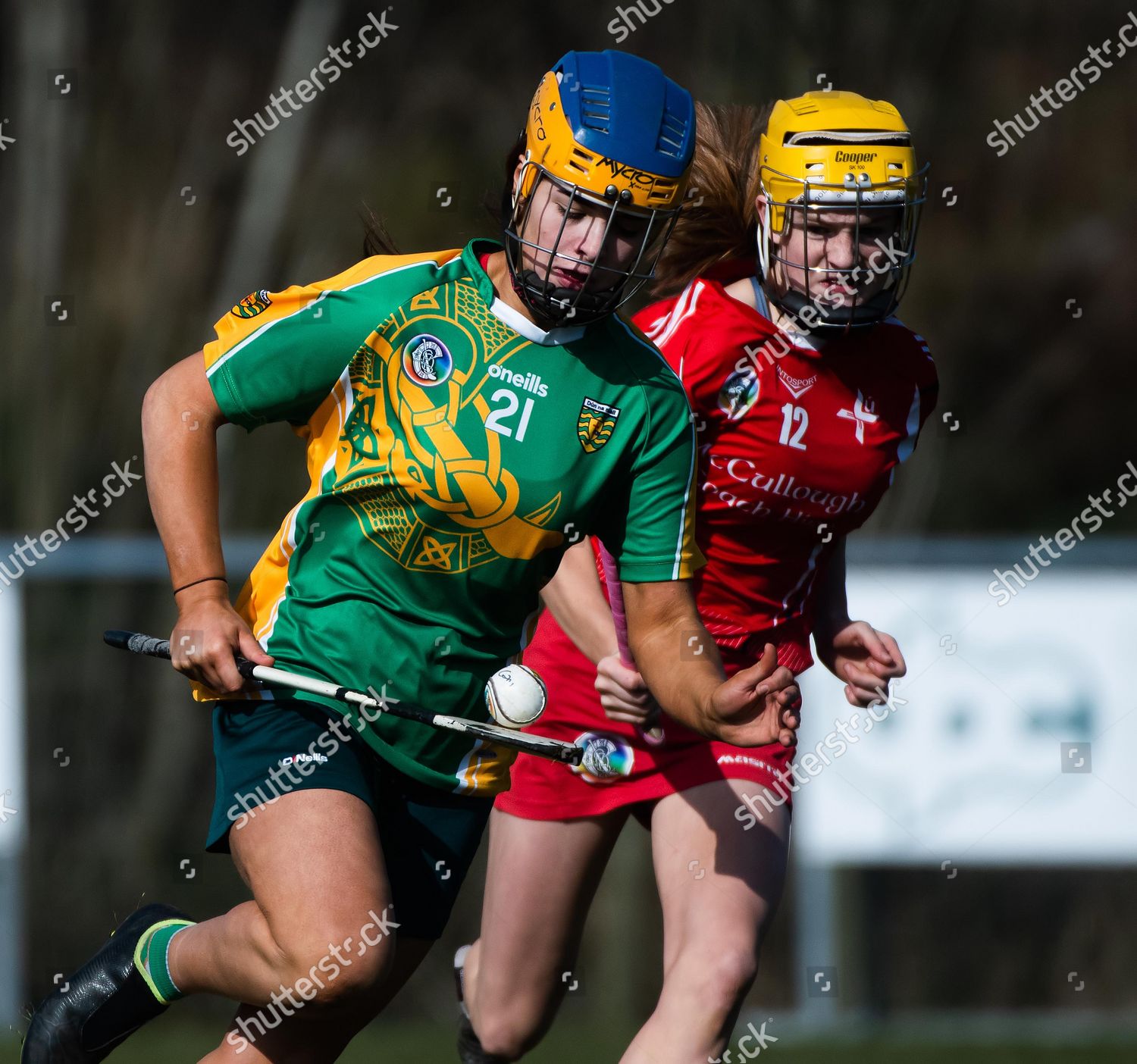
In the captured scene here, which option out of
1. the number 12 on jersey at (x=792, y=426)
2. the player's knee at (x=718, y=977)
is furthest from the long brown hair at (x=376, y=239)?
the player's knee at (x=718, y=977)

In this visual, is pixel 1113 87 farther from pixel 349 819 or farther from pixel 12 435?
pixel 349 819

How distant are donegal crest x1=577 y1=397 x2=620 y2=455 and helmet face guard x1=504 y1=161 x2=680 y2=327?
0.18 m

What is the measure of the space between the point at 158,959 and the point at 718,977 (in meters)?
1.20

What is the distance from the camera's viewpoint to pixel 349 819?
3.39 metres

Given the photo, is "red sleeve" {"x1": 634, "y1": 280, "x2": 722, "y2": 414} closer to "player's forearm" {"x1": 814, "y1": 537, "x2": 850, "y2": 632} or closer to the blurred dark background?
"player's forearm" {"x1": 814, "y1": 537, "x2": 850, "y2": 632}

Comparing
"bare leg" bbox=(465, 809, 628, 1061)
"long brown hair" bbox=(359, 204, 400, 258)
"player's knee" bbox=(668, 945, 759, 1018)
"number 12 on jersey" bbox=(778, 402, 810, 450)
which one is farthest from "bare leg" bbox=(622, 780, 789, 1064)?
"long brown hair" bbox=(359, 204, 400, 258)

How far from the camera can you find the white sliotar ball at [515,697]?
3.50 m

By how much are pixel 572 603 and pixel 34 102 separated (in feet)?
36.5

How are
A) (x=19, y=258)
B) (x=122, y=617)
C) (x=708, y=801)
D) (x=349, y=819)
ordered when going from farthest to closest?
1. (x=19, y=258)
2. (x=122, y=617)
3. (x=708, y=801)
4. (x=349, y=819)

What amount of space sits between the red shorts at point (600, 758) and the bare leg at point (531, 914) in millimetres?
56

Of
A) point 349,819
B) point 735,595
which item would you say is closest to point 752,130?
point 735,595

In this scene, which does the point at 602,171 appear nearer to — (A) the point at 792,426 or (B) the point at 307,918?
(A) the point at 792,426

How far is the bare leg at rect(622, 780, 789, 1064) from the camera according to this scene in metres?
3.83

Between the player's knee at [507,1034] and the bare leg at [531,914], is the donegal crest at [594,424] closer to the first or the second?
the bare leg at [531,914]
